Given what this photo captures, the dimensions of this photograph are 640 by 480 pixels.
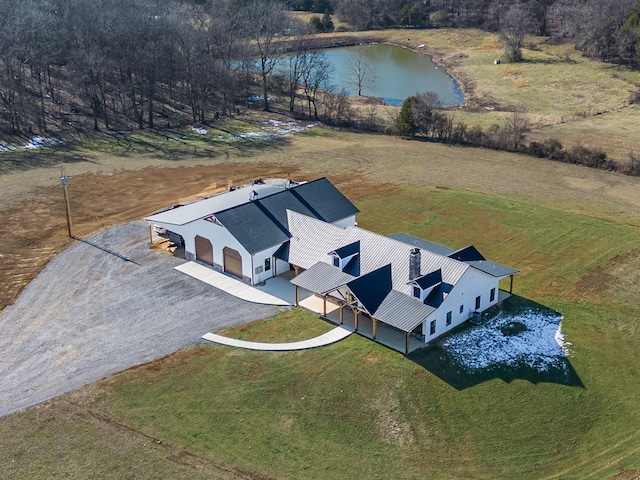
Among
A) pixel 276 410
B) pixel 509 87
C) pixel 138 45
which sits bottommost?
pixel 276 410

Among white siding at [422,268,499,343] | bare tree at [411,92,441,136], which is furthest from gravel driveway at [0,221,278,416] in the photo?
bare tree at [411,92,441,136]

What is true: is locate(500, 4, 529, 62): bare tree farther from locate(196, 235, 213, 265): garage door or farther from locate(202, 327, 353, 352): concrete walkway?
locate(202, 327, 353, 352): concrete walkway

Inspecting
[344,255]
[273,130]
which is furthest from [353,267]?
[273,130]

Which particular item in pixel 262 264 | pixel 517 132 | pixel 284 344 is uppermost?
pixel 517 132

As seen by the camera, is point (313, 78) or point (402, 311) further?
point (313, 78)

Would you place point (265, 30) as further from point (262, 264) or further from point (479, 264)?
point (479, 264)

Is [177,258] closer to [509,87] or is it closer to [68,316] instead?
[68,316]

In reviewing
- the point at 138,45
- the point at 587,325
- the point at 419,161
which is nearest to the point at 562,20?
the point at 419,161
